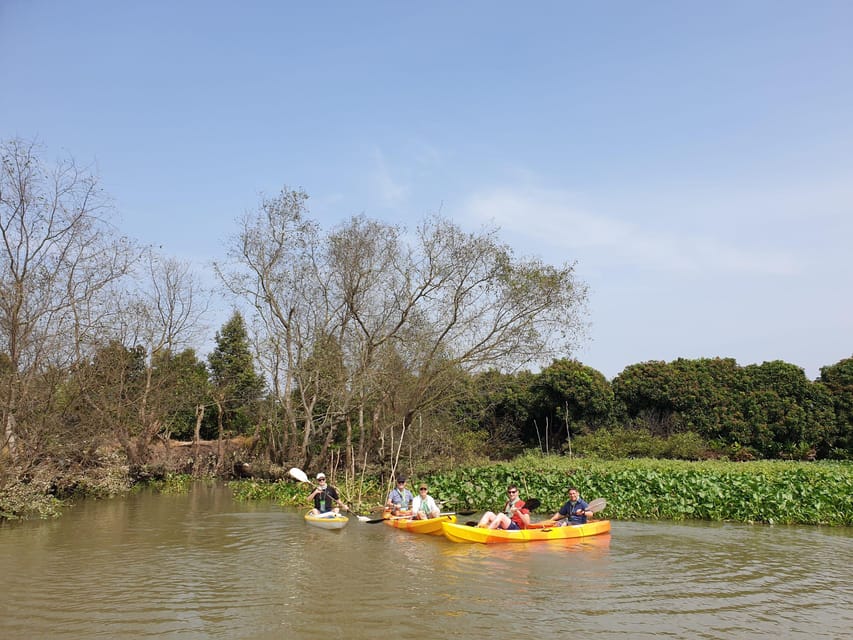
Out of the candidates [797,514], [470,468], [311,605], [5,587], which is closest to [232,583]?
[311,605]

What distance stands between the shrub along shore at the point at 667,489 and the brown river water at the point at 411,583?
0.86 m

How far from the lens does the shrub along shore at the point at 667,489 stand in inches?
624

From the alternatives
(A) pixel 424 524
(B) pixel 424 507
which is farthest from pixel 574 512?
(B) pixel 424 507

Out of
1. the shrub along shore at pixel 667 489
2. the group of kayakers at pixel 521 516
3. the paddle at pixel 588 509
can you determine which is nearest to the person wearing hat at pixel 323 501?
the shrub along shore at pixel 667 489

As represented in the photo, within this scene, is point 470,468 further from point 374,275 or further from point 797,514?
point 797,514

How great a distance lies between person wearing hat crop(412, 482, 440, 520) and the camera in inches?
607

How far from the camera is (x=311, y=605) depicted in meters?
8.64

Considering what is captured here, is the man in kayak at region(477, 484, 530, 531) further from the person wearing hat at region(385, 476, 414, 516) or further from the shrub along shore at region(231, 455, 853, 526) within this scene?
the shrub along shore at region(231, 455, 853, 526)

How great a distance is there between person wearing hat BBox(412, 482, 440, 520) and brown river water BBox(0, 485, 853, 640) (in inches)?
23.4

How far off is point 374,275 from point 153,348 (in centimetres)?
1030

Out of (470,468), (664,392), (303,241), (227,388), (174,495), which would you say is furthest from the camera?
(227,388)

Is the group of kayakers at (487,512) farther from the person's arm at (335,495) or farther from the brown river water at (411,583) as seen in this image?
the brown river water at (411,583)

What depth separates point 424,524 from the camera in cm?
1471

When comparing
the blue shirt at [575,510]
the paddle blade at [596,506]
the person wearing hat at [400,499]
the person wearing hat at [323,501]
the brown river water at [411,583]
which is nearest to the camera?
the brown river water at [411,583]
